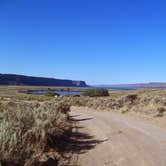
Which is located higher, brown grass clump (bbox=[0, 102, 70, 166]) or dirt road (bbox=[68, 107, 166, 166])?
brown grass clump (bbox=[0, 102, 70, 166])

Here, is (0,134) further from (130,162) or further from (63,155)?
(130,162)

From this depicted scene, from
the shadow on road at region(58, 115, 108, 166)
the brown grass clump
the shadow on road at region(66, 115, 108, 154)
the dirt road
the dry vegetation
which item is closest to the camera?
the brown grass clump

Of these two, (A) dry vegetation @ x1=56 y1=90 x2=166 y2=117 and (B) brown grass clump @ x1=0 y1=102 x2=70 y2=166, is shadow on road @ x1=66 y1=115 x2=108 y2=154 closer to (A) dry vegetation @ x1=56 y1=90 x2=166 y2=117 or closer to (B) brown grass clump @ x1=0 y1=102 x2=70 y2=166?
(B) brown grass clump @ x1=0 y1=102 x2=70 y2=166

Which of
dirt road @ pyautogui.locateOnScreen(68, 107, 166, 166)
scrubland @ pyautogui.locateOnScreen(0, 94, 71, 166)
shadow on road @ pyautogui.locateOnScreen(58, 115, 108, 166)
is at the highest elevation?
scrubland @ pyautogui.locateOnScreen(0, 94, 71, 166)

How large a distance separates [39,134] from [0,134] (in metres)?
3.74

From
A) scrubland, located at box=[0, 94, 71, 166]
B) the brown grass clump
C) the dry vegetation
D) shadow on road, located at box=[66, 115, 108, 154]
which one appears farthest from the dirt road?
the dry vegetation

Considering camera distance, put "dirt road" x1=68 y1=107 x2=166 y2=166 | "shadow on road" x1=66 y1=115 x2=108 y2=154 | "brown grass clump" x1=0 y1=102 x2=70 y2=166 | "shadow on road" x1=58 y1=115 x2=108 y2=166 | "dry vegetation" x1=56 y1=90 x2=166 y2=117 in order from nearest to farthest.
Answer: "brown grass clump" x1=0 y1=102 x2=70 y2=166
"dirt road" x1=68 y1=107 x2=166 y2=166
"shadow on road" x1=58 y1=115 x2=108 y2=166
"shadow on road" x1=66 y1=115 x2=108 y2=154
"dry vegetation" x1=56 y1=90 x2=166 y2=117

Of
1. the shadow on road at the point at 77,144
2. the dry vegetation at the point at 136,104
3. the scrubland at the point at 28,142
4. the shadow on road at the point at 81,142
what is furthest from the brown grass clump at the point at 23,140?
the dry vegetation at the point at 136,104

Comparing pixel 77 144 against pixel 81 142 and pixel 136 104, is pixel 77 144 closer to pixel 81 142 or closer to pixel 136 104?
pixel 81 142

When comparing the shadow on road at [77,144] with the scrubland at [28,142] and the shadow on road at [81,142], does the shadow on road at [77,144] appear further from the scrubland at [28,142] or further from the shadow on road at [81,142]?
the scrubland at [28,142]

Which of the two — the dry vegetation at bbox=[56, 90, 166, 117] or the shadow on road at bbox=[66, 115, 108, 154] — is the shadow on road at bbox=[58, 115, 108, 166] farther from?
the dry vegetation at bbox=[56, 90, 166, 117]

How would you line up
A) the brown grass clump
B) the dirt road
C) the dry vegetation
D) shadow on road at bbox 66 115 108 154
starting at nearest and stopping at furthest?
the brown grass clump < the dirt road < shadow on road at bbox 66 115 108 154 < the dry vegetation

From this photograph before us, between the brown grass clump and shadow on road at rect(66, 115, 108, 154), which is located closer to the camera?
the brown grass clump

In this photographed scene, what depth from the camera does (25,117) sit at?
46.2 feet
